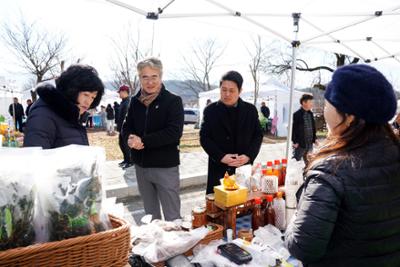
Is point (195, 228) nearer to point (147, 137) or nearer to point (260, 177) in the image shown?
point (260, 177)

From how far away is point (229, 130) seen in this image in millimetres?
2592

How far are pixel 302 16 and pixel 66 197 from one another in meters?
3.54

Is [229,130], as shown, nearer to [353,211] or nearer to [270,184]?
[270,184]

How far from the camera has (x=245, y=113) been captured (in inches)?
104

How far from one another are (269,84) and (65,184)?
13760 millimetres

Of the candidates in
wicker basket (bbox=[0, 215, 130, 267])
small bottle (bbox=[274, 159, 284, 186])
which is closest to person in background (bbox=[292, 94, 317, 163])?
small bottle (bbox=[274, 159, 284, 186])

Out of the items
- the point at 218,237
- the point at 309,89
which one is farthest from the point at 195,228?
the point at 309,89

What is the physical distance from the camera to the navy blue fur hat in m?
0.97

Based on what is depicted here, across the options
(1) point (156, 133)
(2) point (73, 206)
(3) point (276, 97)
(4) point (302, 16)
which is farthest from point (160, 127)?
(3) point (276, 97)

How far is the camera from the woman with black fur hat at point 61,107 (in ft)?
5.04

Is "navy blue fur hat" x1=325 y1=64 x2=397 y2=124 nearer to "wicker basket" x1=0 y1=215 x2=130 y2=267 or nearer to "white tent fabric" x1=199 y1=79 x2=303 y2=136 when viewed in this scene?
"wicker basket" x1=0 y1=215 x2=130 y2=267

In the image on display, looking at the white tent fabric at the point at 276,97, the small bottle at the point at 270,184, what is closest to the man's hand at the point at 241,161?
the small bottle at the point at 270,184

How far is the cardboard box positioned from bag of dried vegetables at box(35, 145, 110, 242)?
898mm

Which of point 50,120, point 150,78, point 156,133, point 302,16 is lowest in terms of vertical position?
point 156,133
